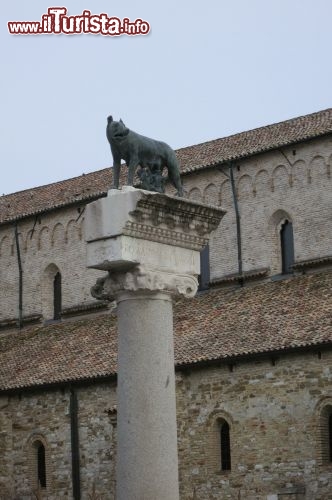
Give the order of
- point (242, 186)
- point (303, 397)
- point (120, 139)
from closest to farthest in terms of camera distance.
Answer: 1. point (120, 139)
2. point (303, 397)
3. point (242, 186)

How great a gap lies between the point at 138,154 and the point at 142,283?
4.53ft

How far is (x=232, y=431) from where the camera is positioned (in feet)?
92.4

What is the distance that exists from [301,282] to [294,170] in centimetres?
338

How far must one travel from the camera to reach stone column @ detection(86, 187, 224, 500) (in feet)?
36.9

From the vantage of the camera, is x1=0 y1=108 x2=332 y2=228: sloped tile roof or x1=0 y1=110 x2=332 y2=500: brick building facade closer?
x1=0 y1=110 x2=332 y2=500: brick building facade

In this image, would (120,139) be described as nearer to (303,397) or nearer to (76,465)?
(303,397)

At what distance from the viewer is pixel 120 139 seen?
475 inches

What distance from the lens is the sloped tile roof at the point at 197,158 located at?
32.8 m

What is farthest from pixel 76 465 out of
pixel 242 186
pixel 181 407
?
pixel 242 186

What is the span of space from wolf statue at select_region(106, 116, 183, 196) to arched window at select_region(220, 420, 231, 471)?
16828 mm

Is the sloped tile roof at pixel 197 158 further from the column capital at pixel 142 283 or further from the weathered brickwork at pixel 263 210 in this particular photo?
the column capital at pixel 142 283

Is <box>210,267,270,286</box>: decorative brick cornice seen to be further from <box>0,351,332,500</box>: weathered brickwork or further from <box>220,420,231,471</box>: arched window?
<box>220,420,231,471</box>: arched window

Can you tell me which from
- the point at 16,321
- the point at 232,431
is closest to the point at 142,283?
the point at 232,431

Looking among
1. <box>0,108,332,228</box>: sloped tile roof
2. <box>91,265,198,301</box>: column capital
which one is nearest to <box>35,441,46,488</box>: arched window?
<box>0,108,332,228</box>: sloped tile roof
